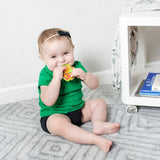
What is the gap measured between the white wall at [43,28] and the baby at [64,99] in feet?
0.97

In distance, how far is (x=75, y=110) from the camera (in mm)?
1038

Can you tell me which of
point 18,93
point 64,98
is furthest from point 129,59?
point 18,93

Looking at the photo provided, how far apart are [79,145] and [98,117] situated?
0.15 meters

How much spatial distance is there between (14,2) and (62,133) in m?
0.66

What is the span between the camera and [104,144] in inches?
33.5

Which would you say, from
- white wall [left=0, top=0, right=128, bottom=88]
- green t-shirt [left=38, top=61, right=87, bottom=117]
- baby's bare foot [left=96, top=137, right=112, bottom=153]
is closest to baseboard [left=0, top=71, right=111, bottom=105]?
white wall [left=0, top=0, right=128, bottom=88]

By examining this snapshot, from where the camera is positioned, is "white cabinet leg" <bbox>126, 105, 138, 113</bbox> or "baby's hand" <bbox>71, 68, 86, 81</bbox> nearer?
"baby's hand" <bbox>71, 68, 86, 81</bbox>

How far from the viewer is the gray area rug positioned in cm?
85

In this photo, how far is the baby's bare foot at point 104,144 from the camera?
2.77ft

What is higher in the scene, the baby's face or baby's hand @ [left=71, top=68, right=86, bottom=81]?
the baby's face

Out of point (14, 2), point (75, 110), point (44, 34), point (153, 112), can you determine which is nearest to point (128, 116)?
point (153, 112)

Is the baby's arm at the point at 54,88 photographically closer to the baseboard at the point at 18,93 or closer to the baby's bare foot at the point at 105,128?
the baby's bare foot at the point at 105,128

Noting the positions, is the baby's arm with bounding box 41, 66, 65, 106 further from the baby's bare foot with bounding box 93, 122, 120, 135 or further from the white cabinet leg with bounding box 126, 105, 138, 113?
the white cabinet leg with bounding box 126, 105, 138, 113

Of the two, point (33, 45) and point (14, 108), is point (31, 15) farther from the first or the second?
point (14, 108)
